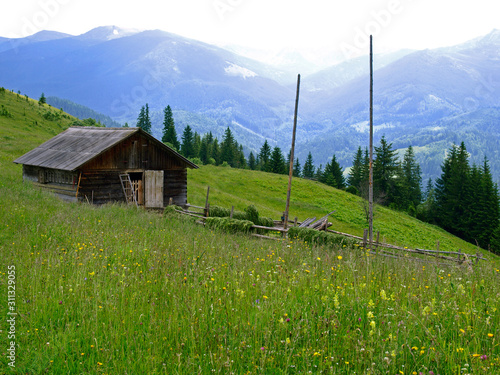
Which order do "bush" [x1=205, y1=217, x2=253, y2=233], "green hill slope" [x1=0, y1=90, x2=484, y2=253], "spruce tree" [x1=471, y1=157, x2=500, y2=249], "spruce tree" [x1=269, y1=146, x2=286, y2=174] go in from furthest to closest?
"spruce tree" [x1=269, y1=146, x2=286, y2=174]
"spruce tree" [x1=471, y1=157, x2=500, y2=249]
"green hill slope" [x1=0, y1=90, x2=484, y2=253]
"bush" [x1=205, y1=217, x2=253, y2=233]

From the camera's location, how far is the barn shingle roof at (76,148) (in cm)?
2089

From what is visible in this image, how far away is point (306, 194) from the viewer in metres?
52.9

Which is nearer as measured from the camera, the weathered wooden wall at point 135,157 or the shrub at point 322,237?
the shrub at point 322,237

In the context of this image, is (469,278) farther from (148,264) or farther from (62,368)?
(62,368)

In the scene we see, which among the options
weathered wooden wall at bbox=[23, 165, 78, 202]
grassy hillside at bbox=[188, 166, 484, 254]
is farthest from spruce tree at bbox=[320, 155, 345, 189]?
weathered wooden wall at bbox=[23, 165, 78, 202]

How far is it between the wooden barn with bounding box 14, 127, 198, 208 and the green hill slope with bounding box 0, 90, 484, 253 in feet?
35.3

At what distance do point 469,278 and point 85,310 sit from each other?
583 centimetres

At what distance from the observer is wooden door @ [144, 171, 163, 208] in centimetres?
2388

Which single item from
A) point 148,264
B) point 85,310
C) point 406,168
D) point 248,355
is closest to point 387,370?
point 248,355

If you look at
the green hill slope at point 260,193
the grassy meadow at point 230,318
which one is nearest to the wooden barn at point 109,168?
the green hill slope at point 260,193

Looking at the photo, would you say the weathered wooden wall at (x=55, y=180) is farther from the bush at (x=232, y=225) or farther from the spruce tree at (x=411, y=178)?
the spruce tree at (x=411, y=178)

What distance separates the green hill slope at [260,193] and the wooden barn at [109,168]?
10.8m

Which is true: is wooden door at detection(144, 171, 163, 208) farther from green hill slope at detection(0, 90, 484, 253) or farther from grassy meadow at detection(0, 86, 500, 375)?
grassy meadow at detection(0, 86, 500, 375)

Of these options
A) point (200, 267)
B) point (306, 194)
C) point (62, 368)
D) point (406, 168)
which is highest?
point (406, 168)
